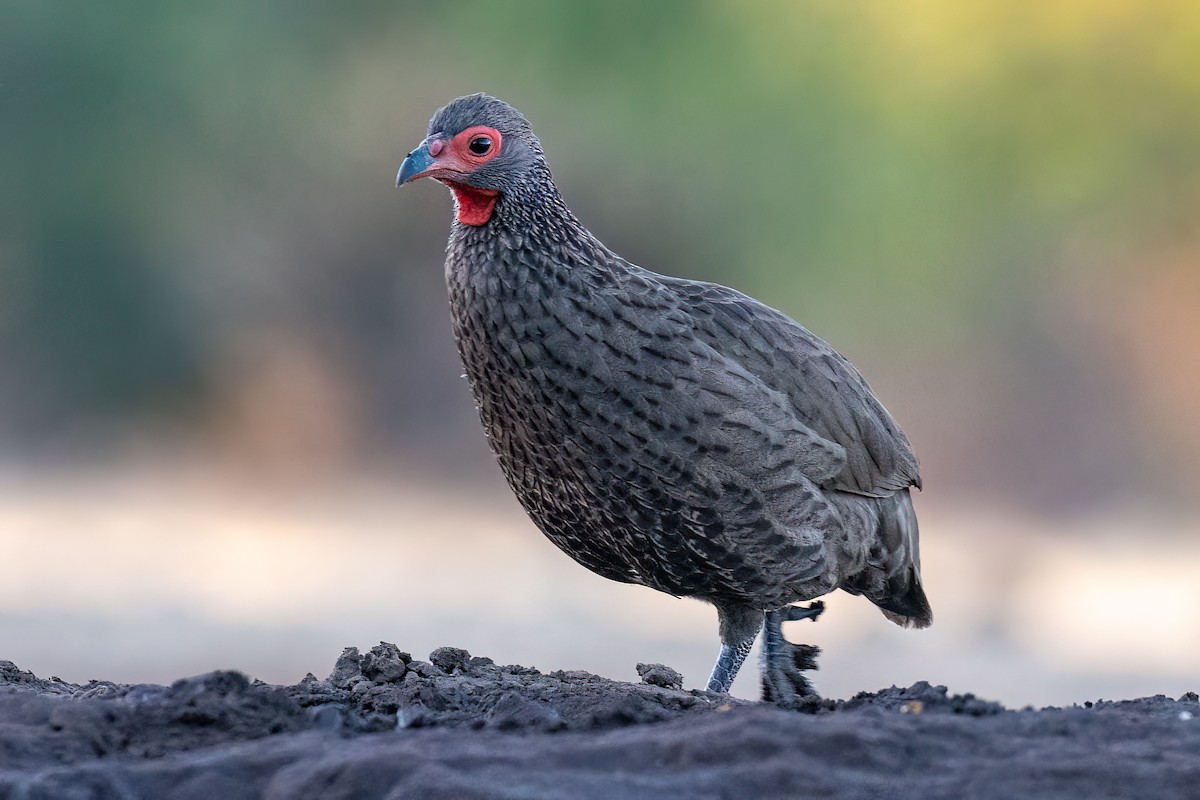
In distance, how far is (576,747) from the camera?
341cm

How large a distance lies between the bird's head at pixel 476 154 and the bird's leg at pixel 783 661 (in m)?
1.84

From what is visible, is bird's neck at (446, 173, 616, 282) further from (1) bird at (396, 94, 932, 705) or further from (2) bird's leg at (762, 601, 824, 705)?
(2) bird's leg at (762, 601, 824, 705)

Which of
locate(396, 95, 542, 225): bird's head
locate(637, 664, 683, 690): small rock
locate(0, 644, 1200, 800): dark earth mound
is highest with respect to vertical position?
locate(396, 95, 542, 225): bird's head

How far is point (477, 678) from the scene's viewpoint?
482cm

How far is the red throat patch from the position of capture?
4.89 m

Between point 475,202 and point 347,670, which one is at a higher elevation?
point 475,202

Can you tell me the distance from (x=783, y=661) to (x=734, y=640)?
0.21 metres

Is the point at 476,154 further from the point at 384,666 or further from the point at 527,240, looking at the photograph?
the point at 384,666

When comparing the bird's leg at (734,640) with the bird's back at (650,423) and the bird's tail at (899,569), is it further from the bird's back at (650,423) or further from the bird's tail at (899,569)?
the bird's tail at (899,569)

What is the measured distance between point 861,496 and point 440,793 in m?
2.62

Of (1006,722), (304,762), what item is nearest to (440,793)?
(304,762)

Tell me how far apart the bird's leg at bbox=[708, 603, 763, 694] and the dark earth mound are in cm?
104

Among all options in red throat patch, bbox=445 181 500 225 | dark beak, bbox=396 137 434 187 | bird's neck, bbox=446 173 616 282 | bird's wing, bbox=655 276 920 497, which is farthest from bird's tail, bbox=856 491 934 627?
dark beak, bbox=396 137 434 187

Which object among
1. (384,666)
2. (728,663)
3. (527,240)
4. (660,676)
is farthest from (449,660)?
(527,240)
